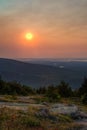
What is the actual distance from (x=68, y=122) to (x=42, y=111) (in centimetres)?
162

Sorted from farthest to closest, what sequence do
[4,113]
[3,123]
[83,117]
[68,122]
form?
[83,117] → [68,122] → [4,113] → [3,123]

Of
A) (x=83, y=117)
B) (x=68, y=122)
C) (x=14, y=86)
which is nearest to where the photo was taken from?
(x=68, y=122)

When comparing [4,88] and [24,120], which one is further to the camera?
[4,88]

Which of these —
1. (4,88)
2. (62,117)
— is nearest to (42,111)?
(62,117)

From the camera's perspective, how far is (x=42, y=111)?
62.4ft

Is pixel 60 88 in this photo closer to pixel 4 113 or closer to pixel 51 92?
pixel 51 92

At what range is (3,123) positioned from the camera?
45.3ft

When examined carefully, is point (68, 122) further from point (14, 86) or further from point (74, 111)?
point (14, 86)

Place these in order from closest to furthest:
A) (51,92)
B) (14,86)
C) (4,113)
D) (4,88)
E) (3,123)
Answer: (3,123), (4,113), (51,92), (4,88), (14,86)

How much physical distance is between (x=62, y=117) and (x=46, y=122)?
2100 millimetres

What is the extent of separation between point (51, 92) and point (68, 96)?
8.00 meters

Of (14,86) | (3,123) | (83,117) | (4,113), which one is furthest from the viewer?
(14,86)

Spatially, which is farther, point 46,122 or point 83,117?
point 83,117

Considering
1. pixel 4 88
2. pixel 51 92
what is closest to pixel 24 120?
pixel 51 92
